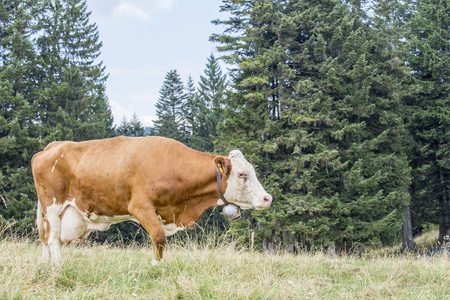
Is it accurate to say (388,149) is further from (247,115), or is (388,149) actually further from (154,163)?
(154,163)

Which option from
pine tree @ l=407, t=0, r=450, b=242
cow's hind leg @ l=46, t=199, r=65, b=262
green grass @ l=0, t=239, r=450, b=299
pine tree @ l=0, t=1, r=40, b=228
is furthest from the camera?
pine tree @ l=407, t=0, r=450, b=242

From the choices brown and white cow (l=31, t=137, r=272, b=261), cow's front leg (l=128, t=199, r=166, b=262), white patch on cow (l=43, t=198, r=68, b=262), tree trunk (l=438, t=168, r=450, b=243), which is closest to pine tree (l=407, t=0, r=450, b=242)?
tree trunk (l=438, t=168, r=450, b=243)

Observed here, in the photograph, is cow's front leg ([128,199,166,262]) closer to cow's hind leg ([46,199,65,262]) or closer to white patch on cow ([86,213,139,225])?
white patch on cow ([86,213,139,225])

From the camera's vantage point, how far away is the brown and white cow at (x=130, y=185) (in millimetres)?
4555

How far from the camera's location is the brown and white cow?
14.9ft

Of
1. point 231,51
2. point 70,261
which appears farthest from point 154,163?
point 231,51

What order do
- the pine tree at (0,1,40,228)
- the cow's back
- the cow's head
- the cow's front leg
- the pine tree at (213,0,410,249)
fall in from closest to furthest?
the cow's front leg
the cow's back
the cow's head
the pine tree at (213,0,410,249)
the pine tree at (0,1,40,228)

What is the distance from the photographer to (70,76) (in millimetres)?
24828

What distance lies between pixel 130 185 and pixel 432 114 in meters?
21.3

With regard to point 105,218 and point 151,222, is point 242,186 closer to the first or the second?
point 151,222

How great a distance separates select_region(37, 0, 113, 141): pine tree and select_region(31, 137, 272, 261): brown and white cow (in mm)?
18736

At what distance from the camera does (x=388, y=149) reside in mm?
20484

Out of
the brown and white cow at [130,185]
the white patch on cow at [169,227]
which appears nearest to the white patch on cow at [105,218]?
the brown and white cow at [130,185]

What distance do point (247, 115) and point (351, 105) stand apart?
5600 millimetres
